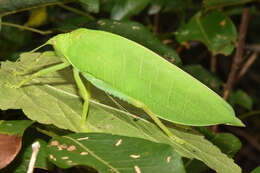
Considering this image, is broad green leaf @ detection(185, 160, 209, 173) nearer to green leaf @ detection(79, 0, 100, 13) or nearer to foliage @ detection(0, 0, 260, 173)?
foliage @ detection(0, 0, 260, 173)

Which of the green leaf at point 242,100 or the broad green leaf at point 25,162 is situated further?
the green leaf at point 242,100

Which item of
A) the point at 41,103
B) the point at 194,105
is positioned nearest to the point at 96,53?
the point at 41,103

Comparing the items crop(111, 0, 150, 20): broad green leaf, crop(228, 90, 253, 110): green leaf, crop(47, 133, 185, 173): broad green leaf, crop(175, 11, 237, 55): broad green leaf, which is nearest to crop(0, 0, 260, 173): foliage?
crop(47, 133, 185, 173): broad green leaf

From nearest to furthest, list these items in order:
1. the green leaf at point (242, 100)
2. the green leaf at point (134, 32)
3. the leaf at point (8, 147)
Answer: the leaf at point (8, 147), the green leaf at point (134, 32), the green leaf at point (242, 100)

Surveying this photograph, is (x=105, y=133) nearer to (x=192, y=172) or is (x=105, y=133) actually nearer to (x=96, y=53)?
(x=96, y=53)

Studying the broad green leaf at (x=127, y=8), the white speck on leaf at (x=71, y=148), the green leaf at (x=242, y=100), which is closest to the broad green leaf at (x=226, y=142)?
the white speck on leaf at (x=71, y=148)

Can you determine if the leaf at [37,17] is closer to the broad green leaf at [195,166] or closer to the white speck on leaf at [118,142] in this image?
the broad green leaf at [195,166]

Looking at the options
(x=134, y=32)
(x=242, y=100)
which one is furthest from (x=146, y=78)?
(x=242, y=100)

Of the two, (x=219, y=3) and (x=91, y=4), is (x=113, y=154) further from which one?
(x=219, y=3)
